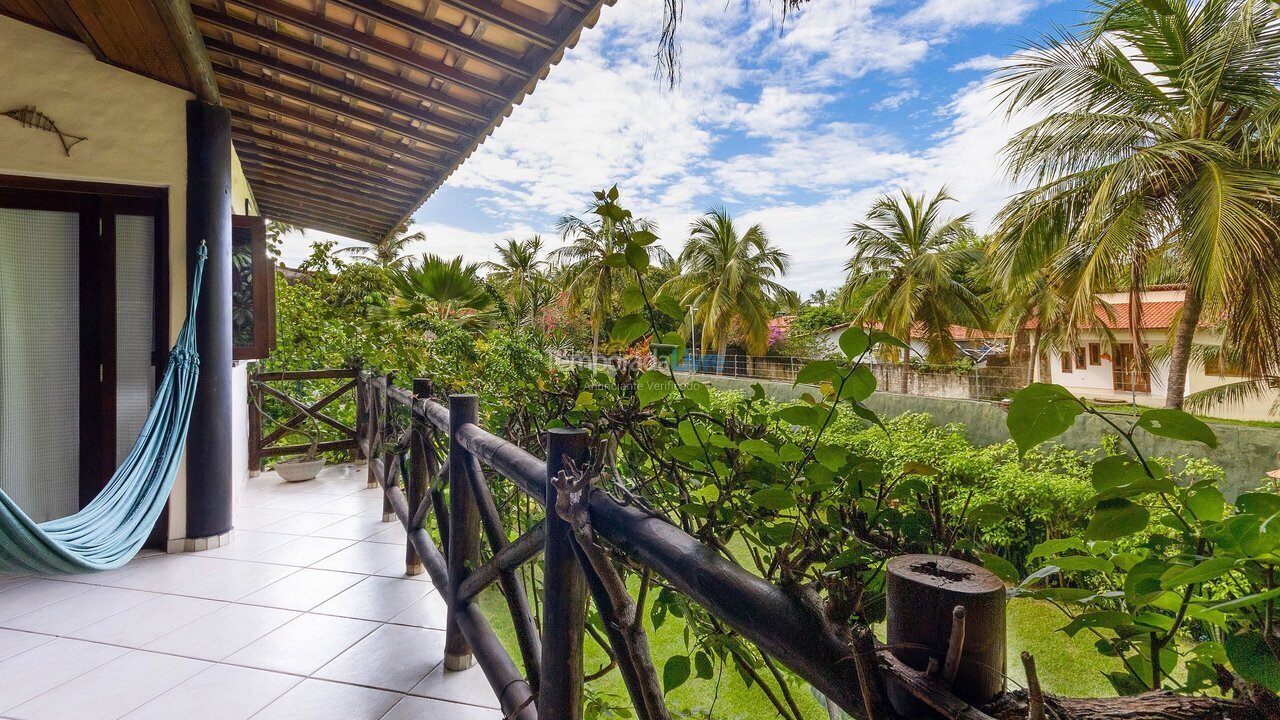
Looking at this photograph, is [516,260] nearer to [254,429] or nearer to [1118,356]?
[254,429]

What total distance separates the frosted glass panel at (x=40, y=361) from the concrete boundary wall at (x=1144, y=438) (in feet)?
11.1

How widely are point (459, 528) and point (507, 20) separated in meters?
1.78

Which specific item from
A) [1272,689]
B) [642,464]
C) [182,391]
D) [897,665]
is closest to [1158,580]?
[1272,689]

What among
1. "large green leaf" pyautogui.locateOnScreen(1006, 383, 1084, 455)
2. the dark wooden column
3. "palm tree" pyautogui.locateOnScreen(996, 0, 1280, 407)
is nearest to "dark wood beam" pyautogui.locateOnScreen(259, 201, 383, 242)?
the dark wooden column

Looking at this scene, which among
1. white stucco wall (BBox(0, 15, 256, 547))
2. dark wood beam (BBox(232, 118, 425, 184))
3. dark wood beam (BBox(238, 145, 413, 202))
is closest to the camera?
white stucco wall (BBox(0, 15, 256, 547))

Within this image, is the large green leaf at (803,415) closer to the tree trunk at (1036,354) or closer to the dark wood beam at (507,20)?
the dark wood beam at (507,20)

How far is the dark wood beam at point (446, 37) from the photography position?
2.17 m

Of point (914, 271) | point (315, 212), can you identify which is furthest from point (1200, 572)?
point (914, 271)

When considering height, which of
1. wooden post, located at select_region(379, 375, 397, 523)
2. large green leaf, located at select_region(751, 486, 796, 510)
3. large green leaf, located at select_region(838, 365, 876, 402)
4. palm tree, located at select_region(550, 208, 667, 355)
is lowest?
wooden post, located at select_region(379, 375, 397, 523)

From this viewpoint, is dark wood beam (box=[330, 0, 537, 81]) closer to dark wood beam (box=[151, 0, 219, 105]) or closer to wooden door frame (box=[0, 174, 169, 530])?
dark wood beam (box=[151, 0, 219, 105])

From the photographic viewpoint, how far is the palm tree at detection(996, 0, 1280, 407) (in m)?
6.51

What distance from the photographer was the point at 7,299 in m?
2.67

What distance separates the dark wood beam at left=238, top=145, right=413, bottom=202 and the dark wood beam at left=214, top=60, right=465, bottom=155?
1.03 metres

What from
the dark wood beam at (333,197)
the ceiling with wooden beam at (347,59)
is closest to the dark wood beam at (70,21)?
the ceiling with wooden beam at (347,59)
